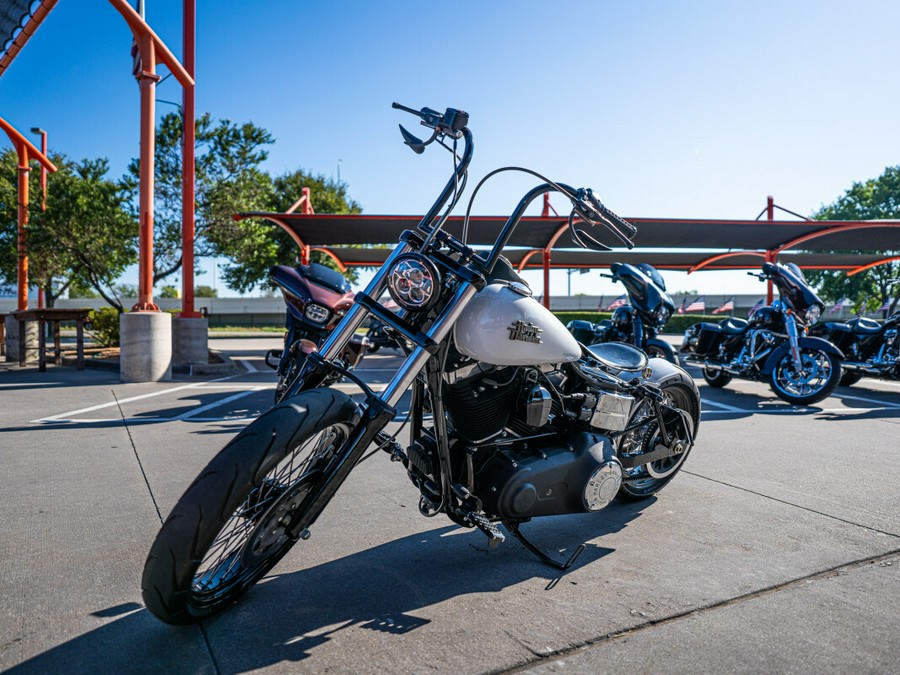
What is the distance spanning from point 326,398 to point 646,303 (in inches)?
243

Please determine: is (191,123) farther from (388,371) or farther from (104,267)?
(388,371)

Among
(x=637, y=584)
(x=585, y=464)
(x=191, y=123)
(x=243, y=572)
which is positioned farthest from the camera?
(x=191, y=123)

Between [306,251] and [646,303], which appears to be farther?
[306,251]

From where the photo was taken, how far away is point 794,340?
755cm

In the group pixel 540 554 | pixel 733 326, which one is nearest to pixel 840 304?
pixel 733 326

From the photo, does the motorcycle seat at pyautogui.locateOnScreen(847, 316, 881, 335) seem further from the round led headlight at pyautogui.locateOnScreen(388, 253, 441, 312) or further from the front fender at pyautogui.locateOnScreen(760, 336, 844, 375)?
the round led headlight at pyautogui.locateOnScreen(388, 253, 441, 312)

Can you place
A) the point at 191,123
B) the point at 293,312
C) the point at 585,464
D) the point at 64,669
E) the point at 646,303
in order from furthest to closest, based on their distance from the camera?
the point at 191,123
the point at 646,303
the point at 293,312
the point at 585,464
the point at 64,669

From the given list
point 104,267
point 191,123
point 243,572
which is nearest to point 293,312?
point 243,572

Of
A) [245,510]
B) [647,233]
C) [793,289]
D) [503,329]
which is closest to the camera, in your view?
[245,510]

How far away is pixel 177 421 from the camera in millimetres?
5859

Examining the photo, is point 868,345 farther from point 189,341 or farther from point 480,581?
point 189,341

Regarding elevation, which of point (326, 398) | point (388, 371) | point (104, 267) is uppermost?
point (104, 267)

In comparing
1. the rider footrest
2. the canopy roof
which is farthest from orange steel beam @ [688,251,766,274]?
the rider footrest

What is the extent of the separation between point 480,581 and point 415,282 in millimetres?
1232
